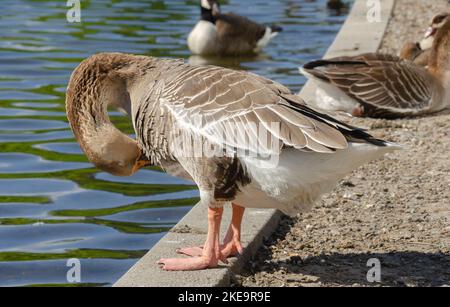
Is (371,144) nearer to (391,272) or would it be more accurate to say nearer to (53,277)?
(391,272)

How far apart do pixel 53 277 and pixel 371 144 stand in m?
2.65

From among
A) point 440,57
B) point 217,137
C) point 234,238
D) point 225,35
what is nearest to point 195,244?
point 234,238

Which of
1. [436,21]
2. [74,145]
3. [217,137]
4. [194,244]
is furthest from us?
[436,21]

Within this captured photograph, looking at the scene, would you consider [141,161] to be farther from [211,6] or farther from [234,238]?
[211,6]

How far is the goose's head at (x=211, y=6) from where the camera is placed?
49.2 feet

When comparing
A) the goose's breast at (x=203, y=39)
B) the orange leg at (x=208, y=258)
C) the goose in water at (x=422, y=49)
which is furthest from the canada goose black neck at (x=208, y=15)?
the orange leg at (x=208, y=258)

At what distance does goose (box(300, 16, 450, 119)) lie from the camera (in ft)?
30.3

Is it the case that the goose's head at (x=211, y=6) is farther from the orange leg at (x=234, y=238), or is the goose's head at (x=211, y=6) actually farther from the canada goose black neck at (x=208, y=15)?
the orange leg at (x=234, y=238)

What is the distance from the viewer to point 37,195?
8.26m

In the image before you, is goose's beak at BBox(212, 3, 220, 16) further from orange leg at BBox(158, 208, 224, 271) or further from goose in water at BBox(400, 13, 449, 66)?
orange leg at BBox(158, 208, 224, 271)

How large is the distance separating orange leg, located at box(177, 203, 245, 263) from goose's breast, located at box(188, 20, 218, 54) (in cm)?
884

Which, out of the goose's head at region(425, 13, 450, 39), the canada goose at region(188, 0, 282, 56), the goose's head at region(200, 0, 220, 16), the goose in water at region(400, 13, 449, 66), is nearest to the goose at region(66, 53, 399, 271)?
the goose in water at region(400, 13, 449, 66)

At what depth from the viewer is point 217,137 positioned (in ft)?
17.1

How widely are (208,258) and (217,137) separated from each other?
30.2 inches
